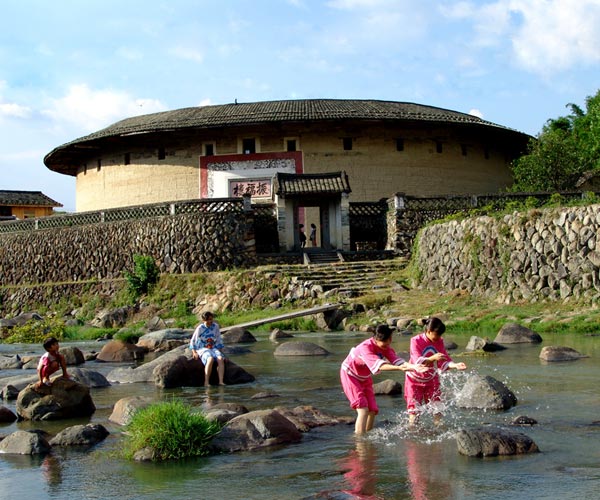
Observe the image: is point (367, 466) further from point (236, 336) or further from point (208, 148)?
point (208, 148)

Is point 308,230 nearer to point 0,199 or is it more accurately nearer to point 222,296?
point 222,296

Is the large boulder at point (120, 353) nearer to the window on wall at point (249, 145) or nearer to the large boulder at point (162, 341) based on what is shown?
the large boulder at point (162, 341)

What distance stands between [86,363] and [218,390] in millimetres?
5708

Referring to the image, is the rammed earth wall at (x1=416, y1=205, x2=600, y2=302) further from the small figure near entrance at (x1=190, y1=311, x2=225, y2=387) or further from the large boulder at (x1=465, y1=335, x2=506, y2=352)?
the small figure near entrance at (x1=190, y1=311, x2=225, y2=387)

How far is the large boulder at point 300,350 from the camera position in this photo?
1669 cm

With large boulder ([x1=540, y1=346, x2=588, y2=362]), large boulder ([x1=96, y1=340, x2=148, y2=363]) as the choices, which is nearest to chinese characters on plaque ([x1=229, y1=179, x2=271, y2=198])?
large boulder ([x1=96, y1=340, x2=148, y2=363])

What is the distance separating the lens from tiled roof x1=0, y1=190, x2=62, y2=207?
57.4 m

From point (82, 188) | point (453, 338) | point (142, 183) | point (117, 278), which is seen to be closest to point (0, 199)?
point (82, 188)

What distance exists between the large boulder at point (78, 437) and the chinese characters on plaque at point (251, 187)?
27.1 m

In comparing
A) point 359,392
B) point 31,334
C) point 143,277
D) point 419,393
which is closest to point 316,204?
Result: point 143,277

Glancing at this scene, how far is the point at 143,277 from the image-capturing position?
3017cm

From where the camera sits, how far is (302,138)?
3597 cm

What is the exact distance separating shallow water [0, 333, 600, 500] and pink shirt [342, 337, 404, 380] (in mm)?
670

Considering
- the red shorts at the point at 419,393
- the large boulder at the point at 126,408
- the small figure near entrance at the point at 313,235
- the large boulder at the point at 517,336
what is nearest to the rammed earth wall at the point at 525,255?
the large boulder at the point at 517,336
